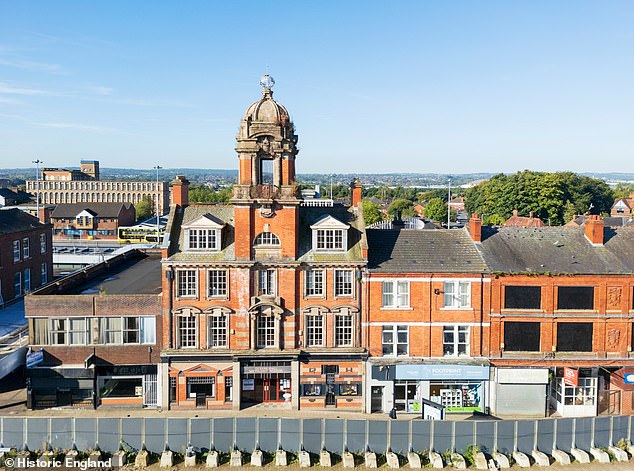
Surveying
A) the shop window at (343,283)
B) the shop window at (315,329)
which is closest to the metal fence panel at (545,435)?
the shop window at (343,283)

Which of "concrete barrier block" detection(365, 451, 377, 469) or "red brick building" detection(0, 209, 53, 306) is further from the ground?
"red brick building" detection(0, 209, 53, 306)

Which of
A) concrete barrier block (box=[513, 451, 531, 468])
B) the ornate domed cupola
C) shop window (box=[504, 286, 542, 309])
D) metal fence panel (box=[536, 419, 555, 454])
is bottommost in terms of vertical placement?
concrete barrier block (box=[513, 451, 531, 468])

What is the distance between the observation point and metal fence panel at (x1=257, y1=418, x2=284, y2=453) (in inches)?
1190

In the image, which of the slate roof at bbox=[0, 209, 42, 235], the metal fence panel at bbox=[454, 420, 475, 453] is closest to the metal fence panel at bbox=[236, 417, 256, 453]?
the metal fence panel at bbox=[454, 420, 475, 453]

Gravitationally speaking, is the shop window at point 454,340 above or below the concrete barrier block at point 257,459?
above

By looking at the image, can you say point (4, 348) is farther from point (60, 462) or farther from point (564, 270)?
point (564, 270)

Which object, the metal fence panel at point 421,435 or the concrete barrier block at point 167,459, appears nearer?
the concrete barrier block at point 167,459

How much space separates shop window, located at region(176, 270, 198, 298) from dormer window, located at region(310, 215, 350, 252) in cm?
780

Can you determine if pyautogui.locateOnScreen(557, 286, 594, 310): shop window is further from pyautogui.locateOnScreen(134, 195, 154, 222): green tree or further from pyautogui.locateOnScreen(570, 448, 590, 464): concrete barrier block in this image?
pyautogui.locateOnScreen(134, 195, 154, 222): green tree

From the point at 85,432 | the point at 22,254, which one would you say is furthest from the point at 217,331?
the point at 22,254

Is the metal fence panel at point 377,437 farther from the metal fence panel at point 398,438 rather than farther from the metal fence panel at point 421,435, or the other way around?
the metal fence panel at point 421,435

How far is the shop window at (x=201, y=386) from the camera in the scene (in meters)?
35.8

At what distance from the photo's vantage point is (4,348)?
36.3 m

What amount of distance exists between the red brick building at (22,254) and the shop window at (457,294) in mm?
35684
